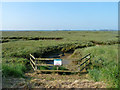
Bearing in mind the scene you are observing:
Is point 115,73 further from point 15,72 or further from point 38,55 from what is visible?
point 38,55

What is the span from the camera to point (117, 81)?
Result: 5.73 m

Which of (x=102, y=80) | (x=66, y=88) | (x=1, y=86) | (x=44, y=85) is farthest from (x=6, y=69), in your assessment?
(x=102, y=80)

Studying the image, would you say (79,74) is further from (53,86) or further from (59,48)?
(59,48)

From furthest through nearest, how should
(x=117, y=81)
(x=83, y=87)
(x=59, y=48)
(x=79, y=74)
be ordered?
(x=59, y=48)
(x=79, y=74)
(x=83, y=87)
(x=117, y=81)

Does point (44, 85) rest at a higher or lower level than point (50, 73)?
higher

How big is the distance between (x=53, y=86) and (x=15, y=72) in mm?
3238

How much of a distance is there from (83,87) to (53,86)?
1364 mm

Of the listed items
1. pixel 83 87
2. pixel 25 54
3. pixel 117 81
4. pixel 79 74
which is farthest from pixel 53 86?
pixel 25 54

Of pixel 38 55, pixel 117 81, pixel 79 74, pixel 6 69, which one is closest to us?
pixel 117 81

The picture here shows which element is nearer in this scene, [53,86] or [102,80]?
[53,86]

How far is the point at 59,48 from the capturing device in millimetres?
25359

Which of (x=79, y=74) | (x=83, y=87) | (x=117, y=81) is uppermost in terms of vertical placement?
(x=117, y=81)

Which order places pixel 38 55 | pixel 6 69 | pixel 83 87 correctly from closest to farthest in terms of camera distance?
pixel 83 87, pixel 6 69, pixel 38 55

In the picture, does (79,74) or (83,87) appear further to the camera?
(79,74)
